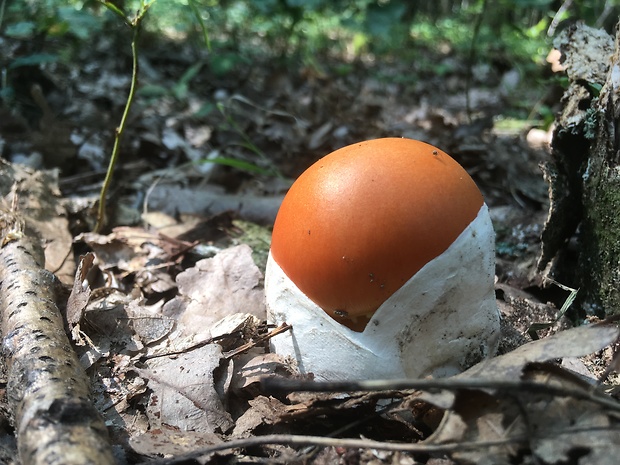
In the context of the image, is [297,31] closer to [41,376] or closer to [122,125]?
[122,125]

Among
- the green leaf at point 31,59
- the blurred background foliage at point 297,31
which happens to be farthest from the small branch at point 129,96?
the green leaf at point 31,59

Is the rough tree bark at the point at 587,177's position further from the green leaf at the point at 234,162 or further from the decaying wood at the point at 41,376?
the decaying wood at the point at 41,376

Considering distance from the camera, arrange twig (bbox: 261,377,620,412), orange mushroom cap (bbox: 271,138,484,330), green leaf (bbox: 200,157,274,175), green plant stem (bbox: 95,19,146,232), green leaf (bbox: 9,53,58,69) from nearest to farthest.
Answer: twig (bbox: 261,377,620,412) < orange mushroom cap (bbox: 271,138,484,330) < green plant stem (bbox: 95,19,146,232) < green leaf (bbox: 200,157,274,175) < green leaf (bbox: 9,53,58,69)

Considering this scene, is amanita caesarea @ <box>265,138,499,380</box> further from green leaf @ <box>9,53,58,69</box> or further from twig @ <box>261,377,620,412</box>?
green leaf @ <box>9,53,58,69</box>

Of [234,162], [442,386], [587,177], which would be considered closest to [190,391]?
[442,386]

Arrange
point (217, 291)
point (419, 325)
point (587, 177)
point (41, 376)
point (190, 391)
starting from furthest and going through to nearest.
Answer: point (217, 291), point (587, 177), point (190, 391), point (419, 325), point (41, 376)

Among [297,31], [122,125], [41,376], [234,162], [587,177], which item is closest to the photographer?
[41,376]

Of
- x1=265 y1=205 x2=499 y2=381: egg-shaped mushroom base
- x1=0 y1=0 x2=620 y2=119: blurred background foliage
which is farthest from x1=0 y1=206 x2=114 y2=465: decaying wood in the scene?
x1=0 y1=0 x2=620 y2=119: blurred background foliage

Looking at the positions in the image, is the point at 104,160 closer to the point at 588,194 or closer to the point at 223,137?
the point at 223,137
